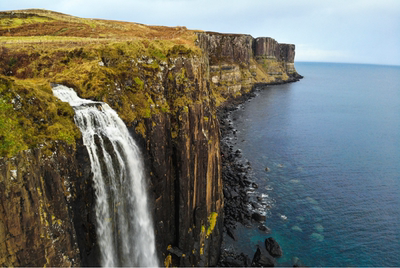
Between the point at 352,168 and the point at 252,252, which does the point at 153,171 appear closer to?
the point at 252,252

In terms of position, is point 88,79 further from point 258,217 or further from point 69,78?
point 258,217

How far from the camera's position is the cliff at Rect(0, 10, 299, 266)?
1295cm

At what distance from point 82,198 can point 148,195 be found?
6.10m

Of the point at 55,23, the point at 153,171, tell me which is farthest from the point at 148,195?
the point at 55,23

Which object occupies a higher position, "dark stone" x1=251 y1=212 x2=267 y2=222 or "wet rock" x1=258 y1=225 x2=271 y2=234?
"dark stone" x1=251 y1=212 x2=267 y2=222

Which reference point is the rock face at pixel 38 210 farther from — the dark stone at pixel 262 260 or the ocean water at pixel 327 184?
the ocean water at pixel 327 184

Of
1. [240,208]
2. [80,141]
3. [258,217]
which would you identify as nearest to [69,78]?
[80,141]

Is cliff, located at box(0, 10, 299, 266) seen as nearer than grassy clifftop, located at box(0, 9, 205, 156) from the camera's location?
Yes

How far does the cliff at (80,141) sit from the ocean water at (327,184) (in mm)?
12302

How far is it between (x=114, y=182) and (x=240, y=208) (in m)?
27.1

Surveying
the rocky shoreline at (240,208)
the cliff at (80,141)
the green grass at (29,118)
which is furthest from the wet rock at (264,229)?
the green grass at (29,118)

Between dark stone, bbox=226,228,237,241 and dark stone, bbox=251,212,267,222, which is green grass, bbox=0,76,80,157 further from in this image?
dark stone, bbox=251,212,267,222

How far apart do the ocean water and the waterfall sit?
17.7 meters

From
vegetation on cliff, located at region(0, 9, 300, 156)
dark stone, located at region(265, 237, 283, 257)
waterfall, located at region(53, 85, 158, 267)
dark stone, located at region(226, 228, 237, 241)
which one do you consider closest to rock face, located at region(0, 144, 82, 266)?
vegetation on cliff, located at region(0, 9, 300, 156)
